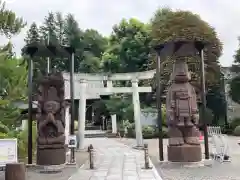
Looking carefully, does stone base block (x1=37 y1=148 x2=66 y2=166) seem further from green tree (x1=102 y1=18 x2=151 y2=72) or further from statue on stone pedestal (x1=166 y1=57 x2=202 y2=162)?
green tree (x1=102 y1=18 x2=151 y2=72)

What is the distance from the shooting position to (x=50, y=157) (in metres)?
11.4

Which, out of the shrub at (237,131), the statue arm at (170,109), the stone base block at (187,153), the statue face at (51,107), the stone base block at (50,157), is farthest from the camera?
the shrub at (237,131)

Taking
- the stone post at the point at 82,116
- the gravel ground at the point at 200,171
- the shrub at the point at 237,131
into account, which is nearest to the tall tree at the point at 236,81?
the shrub at the point at 237,131

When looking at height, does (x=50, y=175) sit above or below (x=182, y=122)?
below

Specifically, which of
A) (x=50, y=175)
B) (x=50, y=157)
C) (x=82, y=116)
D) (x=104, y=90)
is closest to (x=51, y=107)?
(x=50, y=157)

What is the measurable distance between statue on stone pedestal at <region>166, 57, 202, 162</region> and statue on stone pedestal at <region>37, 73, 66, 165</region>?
133 inches

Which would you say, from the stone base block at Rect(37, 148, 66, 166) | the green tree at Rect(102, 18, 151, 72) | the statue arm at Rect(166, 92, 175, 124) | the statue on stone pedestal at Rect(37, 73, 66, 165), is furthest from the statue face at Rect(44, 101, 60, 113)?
the green tree at Rect(102, 18, 151, 72)

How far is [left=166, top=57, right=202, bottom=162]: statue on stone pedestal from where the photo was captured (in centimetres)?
1162

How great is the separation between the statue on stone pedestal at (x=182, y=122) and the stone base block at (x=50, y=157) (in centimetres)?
335

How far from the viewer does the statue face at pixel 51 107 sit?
38.7 ft

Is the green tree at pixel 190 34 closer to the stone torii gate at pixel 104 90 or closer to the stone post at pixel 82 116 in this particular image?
the stone torii gate at pixel 104 90

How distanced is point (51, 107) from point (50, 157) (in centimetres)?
152

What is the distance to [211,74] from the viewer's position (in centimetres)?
3147

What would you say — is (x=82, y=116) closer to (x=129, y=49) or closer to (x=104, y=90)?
(x=104, y=90)
